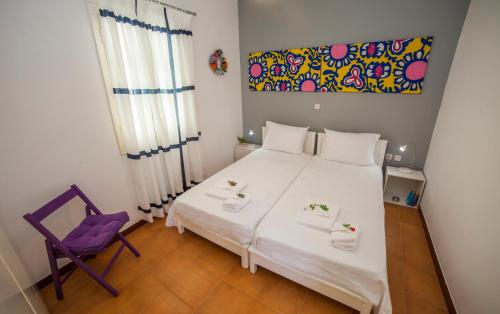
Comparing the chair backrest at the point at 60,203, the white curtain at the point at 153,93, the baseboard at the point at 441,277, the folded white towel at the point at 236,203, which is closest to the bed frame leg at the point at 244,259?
the folded white towel at the point at 236,203

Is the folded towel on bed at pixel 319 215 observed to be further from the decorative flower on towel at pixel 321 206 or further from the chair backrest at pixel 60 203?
the chair backrest at pixel 60 203

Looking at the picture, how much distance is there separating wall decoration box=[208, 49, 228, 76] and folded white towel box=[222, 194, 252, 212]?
6.81ft

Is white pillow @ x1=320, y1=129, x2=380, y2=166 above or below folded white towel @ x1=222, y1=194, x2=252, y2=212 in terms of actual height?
above

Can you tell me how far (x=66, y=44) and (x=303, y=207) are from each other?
2.48m

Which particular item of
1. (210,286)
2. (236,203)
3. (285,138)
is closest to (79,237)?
(210,286)

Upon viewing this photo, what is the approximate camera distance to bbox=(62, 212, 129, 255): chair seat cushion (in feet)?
5.35

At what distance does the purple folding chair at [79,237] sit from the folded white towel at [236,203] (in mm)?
945

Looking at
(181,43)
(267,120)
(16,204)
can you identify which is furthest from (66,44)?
(267,120)

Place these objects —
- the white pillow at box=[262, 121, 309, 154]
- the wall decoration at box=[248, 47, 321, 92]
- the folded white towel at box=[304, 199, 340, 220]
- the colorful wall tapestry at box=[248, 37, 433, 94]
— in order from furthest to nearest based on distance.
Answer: the white pillow at box=[262, 121, 309, 154], the wall decoration at box=[248, 47, 321, 92], the colorful wall tapestry at box=[248, 37, 433, 94], the folded white towel at box=[304, 199, 340, 220]

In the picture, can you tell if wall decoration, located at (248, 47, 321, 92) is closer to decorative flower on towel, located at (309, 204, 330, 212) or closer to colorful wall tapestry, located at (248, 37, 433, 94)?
colorful wall tapestry, located at (248, 37, 433, 94)

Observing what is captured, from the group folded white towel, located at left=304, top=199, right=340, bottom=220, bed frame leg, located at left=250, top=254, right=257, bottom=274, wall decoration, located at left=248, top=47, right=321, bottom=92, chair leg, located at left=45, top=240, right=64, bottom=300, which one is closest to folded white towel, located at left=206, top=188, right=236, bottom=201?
bed frame leg, located at left=250, top=254, right=257, bottom=274

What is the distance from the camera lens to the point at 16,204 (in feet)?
5.34

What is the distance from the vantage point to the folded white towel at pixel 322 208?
1.77 meters

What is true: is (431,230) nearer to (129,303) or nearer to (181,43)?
(129,303)
